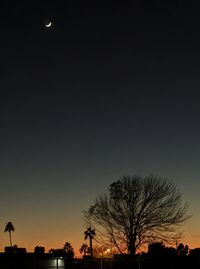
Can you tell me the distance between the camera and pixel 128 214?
46.2 m

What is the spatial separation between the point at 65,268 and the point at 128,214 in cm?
709

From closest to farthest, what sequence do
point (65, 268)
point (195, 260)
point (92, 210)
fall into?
point (195, 260) → point (65, 268) → point (92, 210)

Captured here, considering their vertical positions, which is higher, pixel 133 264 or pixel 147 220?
pixel 147 220

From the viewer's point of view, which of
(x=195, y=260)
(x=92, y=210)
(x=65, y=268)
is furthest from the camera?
(x=92, y=210)

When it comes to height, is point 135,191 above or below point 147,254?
above

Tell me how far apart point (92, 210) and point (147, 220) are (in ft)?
20.8

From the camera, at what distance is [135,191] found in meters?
47.2

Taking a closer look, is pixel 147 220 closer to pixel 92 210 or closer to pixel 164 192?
pixel 164 192

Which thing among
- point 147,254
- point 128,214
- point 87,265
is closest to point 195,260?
point 147,254

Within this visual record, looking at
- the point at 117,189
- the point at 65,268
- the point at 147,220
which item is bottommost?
the point at 65,268

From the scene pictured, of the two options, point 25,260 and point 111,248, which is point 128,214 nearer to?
point 111,248

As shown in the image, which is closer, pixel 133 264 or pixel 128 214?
pixel 133 264

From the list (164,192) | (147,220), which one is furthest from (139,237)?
(164,192)

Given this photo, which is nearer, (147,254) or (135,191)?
(147,254)
